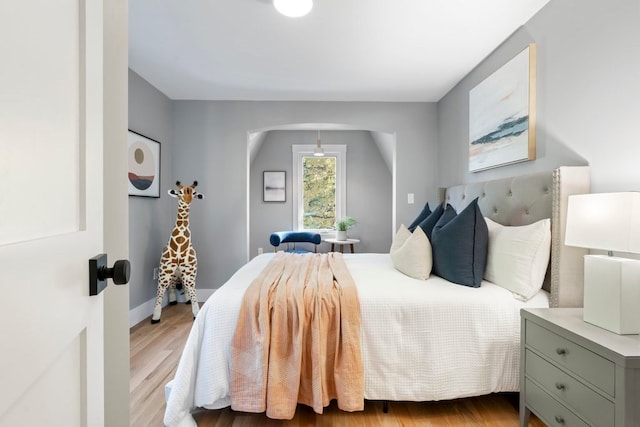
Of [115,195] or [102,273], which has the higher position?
[115,195]

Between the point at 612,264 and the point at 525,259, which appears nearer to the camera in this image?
the point at 612,264

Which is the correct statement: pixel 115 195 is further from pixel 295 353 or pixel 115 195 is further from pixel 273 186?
pixel 273 186

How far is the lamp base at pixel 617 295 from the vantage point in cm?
125

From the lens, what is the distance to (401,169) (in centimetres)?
392

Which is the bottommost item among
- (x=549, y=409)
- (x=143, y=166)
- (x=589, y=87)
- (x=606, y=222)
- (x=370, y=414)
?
(x=370, y=414)

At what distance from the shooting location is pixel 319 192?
5.79m

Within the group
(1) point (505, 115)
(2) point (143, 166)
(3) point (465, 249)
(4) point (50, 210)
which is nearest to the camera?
(4) point (50, 210)

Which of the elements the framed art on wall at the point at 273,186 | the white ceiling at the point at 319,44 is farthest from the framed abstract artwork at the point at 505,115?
the framed art on wall at the point at 273,186

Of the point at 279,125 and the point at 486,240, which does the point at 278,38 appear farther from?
the point at 486,240

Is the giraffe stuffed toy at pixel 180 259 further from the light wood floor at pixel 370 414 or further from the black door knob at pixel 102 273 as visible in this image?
the black door knob at pixel 102 273

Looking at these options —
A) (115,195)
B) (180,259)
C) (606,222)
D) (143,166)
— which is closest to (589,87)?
(606,222)

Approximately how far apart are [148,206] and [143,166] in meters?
0.42

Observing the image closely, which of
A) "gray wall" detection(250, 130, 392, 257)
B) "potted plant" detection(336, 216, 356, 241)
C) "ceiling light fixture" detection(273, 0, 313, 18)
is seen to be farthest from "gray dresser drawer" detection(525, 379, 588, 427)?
"gray wall" detection(250, 130, 392, 257)

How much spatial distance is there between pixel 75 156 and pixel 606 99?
218 centimetres
